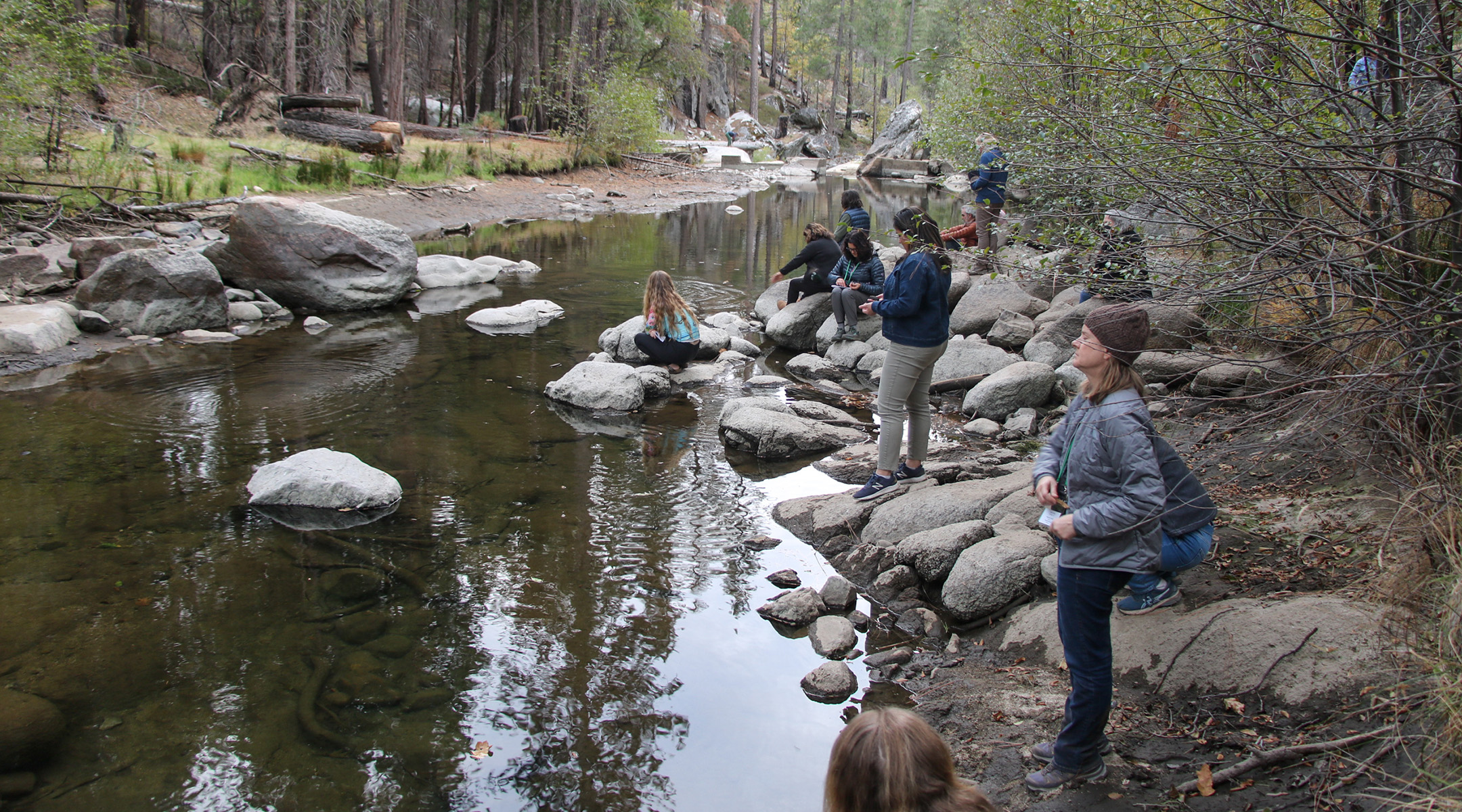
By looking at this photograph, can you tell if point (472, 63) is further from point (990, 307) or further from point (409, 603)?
point (409, 603)

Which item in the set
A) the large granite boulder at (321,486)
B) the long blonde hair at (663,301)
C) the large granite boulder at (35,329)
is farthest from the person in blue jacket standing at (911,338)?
the large granite boulder at (35,329)

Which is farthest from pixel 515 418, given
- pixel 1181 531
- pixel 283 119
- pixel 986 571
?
pixel 283 119

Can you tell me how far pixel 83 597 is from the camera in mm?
5000

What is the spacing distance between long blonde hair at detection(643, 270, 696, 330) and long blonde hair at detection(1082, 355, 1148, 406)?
712 centimetres

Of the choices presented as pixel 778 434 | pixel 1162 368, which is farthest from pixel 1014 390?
pixel 778 434

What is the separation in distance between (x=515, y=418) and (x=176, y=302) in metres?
5.62

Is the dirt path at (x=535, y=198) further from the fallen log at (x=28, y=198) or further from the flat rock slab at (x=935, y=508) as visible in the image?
the flat rock slab at (x=935, y=508)

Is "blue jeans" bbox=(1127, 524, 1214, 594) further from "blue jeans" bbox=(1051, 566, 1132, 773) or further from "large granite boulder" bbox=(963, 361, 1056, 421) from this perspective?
"large granite boulder" bbox=(963, 361, 1056, 421)

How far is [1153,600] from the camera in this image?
4035 millimetres

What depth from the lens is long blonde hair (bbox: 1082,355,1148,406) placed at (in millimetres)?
3232

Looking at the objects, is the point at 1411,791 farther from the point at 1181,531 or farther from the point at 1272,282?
the point at 1272,282

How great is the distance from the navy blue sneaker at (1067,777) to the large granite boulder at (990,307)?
786cm

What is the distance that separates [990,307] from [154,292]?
10.3 meters

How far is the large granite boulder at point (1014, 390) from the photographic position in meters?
8.45
